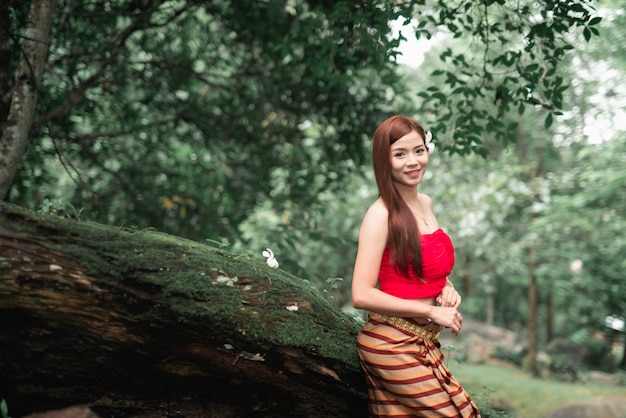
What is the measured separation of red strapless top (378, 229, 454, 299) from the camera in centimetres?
269

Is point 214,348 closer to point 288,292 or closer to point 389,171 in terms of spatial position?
point 288,292

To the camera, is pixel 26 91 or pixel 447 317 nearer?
pixel 447 317

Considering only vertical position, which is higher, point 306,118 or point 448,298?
point 306,118

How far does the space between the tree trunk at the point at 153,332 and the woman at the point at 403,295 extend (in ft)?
1.03

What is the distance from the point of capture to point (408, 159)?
2.79 metres

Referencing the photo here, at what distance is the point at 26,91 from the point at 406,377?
11.8 ft

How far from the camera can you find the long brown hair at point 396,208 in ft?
8.60

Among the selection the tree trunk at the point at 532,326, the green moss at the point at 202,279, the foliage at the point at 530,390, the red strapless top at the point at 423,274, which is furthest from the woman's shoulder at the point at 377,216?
the tree trunk at the point at 532,326

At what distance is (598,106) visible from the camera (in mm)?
11469

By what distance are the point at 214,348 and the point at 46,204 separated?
1.30 m

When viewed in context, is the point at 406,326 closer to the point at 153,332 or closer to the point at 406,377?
the point at 406,377

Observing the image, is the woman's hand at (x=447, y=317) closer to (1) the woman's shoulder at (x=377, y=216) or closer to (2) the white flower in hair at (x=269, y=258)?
(1) the woman's shoulder at (x=377, y=216)

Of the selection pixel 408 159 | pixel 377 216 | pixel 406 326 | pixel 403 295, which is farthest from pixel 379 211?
pixel 406 326

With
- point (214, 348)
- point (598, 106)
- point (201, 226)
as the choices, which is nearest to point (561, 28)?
point (214, 348)
